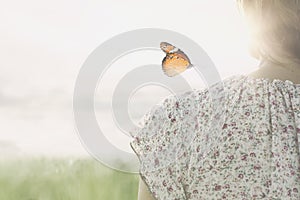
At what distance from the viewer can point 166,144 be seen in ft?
3.79

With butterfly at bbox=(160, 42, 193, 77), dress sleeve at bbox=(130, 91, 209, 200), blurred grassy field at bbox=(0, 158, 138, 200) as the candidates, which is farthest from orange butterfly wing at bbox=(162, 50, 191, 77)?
blurred grassy field at bbox=(0, 158, 138, 200)

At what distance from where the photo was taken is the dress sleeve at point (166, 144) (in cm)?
113

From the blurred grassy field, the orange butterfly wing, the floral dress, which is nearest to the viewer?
the floral dress

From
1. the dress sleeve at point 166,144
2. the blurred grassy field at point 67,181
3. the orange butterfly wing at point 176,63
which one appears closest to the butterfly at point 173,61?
the orange butterfly wing at point 176,63

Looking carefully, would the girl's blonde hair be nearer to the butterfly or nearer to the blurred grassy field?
the butterfly

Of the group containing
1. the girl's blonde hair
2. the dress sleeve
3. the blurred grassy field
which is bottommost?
the blurred grassy field

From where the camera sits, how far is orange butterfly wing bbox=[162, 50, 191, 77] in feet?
4.83

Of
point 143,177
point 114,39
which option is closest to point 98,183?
point 114,39

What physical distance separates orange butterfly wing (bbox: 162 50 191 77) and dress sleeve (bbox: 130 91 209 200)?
0.94ft

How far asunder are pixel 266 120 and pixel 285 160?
0.08 m

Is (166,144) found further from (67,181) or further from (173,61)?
(67,181)

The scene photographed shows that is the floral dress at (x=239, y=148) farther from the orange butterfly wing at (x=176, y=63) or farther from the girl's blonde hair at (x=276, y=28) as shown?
the orange butterfly wing at (x=176, y=63)

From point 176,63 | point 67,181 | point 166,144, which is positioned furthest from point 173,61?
point 67,181

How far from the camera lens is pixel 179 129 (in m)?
1.15
